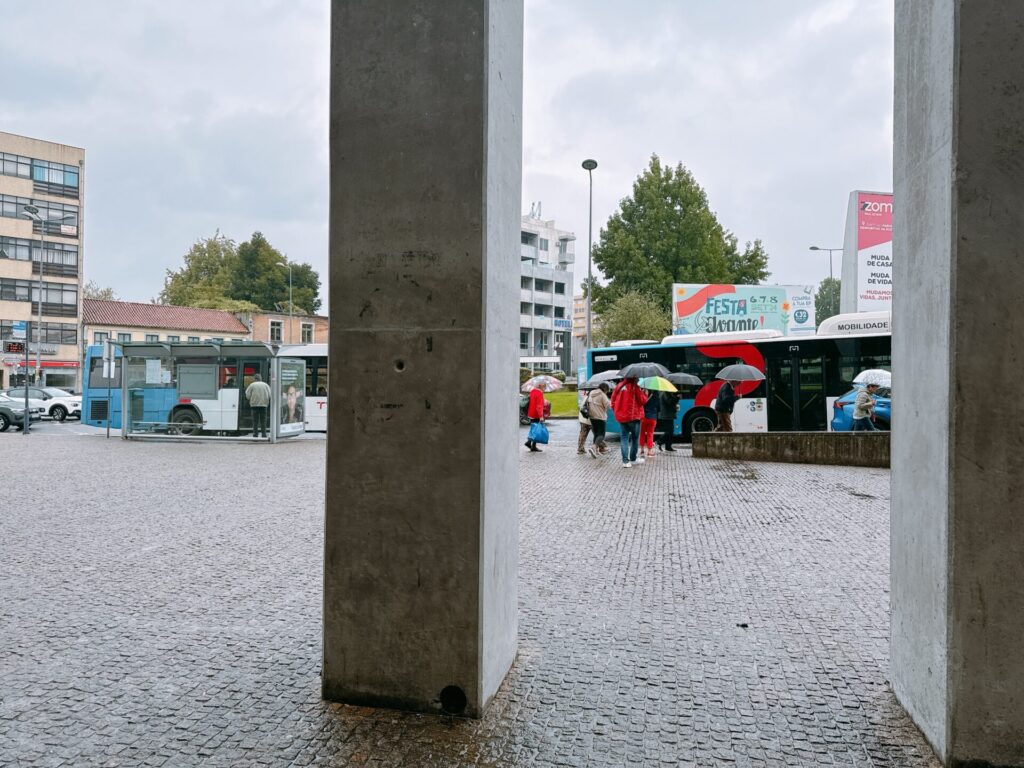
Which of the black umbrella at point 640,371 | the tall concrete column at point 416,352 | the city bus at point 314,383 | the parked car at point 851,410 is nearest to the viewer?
the tall concrete column at point 416,352

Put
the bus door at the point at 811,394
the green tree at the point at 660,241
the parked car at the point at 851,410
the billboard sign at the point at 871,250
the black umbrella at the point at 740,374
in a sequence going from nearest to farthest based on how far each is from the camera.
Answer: the parked car at the point at 851,410
the black umbrella at the point at 740,374
the bus door at the point at 811,394
the billboard sign at the point at 871,250
the green tree at the point at 660,241

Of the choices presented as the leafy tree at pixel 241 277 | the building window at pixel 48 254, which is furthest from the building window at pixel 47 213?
the leafy tree at pixel 241 277

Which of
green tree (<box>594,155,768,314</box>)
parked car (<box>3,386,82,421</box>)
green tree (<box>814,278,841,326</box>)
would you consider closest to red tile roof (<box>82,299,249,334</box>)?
parked car (<box>3,386,82,421</box>)

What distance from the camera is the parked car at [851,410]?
17.3 metres

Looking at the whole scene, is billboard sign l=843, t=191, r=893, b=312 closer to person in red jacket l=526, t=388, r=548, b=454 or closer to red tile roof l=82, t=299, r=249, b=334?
person in red jacket l=526, t=388, r=548, b=454

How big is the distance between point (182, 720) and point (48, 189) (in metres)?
69.3

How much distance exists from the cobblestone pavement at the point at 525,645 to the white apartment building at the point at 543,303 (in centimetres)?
7421

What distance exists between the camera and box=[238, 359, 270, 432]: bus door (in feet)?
66.9

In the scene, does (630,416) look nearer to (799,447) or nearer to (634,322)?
(799,447)

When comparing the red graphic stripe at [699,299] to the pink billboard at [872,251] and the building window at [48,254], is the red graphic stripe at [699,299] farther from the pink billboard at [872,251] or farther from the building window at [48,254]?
the building window at [48,254]

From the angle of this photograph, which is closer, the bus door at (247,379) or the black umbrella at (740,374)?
the black umbrella at (740,374)

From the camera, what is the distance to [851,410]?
1775cm

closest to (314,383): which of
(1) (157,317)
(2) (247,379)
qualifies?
(2) (247,379)

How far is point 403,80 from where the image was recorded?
361cm
